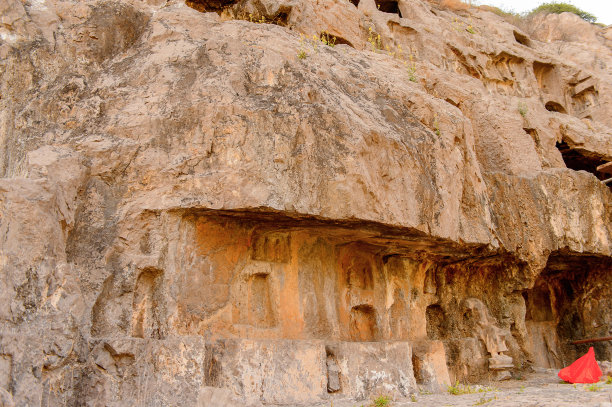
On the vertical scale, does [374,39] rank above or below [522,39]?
below

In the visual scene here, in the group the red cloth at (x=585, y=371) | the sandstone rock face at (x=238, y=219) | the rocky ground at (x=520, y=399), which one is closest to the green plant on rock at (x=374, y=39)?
the sandstone rock face at (x=238, y=219)

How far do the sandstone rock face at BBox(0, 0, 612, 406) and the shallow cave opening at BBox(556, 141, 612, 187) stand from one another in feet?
8.76

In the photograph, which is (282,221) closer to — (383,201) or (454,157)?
(383,201)

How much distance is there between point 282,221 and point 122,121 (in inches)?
87.0

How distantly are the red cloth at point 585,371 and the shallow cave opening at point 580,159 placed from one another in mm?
5450

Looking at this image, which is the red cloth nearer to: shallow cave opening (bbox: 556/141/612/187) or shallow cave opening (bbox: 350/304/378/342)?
shallow cave opening (bbox: 350/304/378/342)

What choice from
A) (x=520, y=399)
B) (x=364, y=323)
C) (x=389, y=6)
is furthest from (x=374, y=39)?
(x=520, y=399)

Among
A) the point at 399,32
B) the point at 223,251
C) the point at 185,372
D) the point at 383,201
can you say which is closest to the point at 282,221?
the point at 223,251

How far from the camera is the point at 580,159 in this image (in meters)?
13.4

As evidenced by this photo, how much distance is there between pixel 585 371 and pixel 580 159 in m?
6.24

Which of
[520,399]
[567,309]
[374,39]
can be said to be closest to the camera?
[520,399]

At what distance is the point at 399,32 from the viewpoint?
13188 millimetres

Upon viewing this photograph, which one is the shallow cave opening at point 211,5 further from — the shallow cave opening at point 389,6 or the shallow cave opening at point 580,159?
the shallow cave opening at point 580,159

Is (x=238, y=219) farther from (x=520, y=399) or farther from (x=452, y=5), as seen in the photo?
(x=452, y=5)
